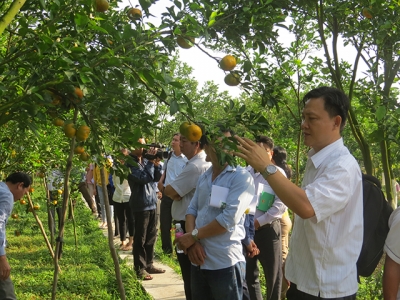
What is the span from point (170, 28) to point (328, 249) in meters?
1.18

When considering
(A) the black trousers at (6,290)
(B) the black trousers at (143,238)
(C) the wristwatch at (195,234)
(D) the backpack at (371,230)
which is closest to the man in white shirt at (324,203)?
(D) the backpack at (371,230)

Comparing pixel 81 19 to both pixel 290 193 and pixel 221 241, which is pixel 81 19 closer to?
pixel 290 193

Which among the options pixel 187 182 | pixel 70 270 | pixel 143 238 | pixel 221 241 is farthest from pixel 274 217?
pixel 70 270

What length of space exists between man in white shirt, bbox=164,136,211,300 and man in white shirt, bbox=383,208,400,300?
2.12 metres

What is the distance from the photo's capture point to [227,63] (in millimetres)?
2201

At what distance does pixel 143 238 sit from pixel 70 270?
4.90 feet

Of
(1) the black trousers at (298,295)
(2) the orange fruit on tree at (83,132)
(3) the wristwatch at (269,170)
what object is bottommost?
(1) the black trousers at (298,295)

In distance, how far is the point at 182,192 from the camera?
4207 millimetres

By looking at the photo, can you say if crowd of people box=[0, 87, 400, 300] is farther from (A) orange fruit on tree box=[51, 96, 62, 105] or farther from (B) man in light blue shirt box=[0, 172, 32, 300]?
(A) orange fruit on tree box=[51, 96, 62, 105]

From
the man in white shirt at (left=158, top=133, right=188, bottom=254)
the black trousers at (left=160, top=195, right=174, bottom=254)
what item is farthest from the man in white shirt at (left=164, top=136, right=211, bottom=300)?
the black trousers at (left=160, top=195, right=174, bottom=254)

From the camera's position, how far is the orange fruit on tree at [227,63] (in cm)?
219

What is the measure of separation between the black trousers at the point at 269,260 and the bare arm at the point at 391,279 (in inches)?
85.1

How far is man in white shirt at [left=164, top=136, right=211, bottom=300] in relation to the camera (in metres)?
4.16

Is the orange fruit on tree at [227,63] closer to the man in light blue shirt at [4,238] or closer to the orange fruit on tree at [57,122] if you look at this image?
the orange fruit on tree at [57,122]
